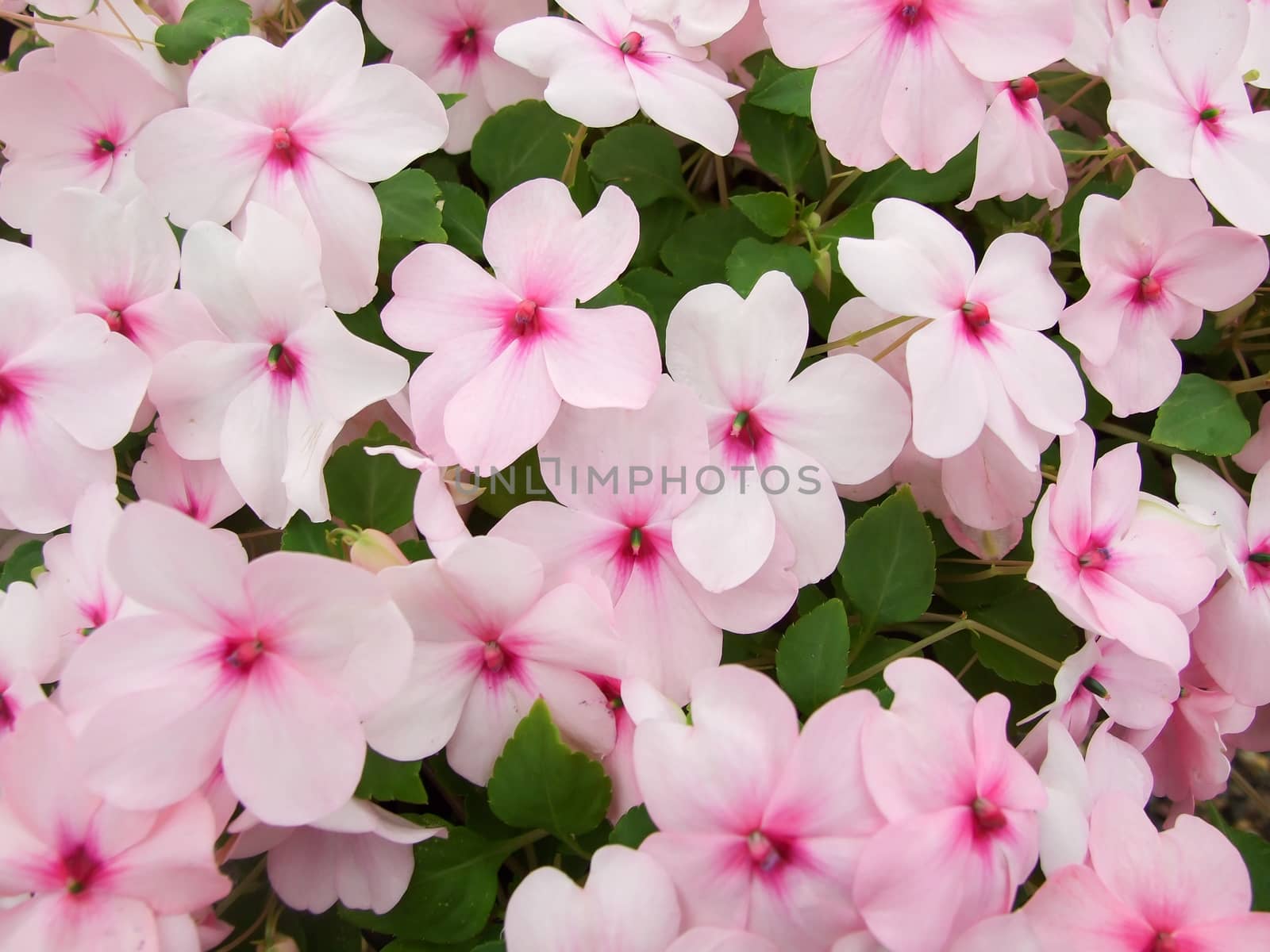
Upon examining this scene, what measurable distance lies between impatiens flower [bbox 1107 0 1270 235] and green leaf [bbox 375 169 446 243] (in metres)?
0.37

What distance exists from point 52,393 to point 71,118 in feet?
0.66

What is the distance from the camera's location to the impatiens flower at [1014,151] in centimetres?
52

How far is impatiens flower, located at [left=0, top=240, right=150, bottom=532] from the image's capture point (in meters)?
0.49

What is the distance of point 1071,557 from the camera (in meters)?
0.49

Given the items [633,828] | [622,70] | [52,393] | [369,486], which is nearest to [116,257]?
[52,393]

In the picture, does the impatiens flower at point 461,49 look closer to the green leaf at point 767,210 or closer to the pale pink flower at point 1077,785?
the green leaf at point 767,210

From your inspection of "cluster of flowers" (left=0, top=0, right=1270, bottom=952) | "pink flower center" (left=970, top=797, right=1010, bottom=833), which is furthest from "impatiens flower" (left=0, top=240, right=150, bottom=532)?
"pink flower center" (left=970, top=797, right=1010, bottom=833)

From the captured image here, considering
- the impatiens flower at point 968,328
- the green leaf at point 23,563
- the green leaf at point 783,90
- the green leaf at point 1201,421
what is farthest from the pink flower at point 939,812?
the green leaf at point 23,563

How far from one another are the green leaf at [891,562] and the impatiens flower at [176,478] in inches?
13.2

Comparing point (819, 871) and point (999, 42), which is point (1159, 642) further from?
point (999, 42)

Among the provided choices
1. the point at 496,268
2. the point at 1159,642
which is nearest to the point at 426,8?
the point at 496,268

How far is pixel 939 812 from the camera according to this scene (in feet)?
1.32

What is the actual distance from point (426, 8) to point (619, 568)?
1.24 ft

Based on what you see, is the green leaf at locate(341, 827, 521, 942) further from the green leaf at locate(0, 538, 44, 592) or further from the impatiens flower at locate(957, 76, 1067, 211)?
the impatiens flower at locate(957, 76, 1067, 211)
